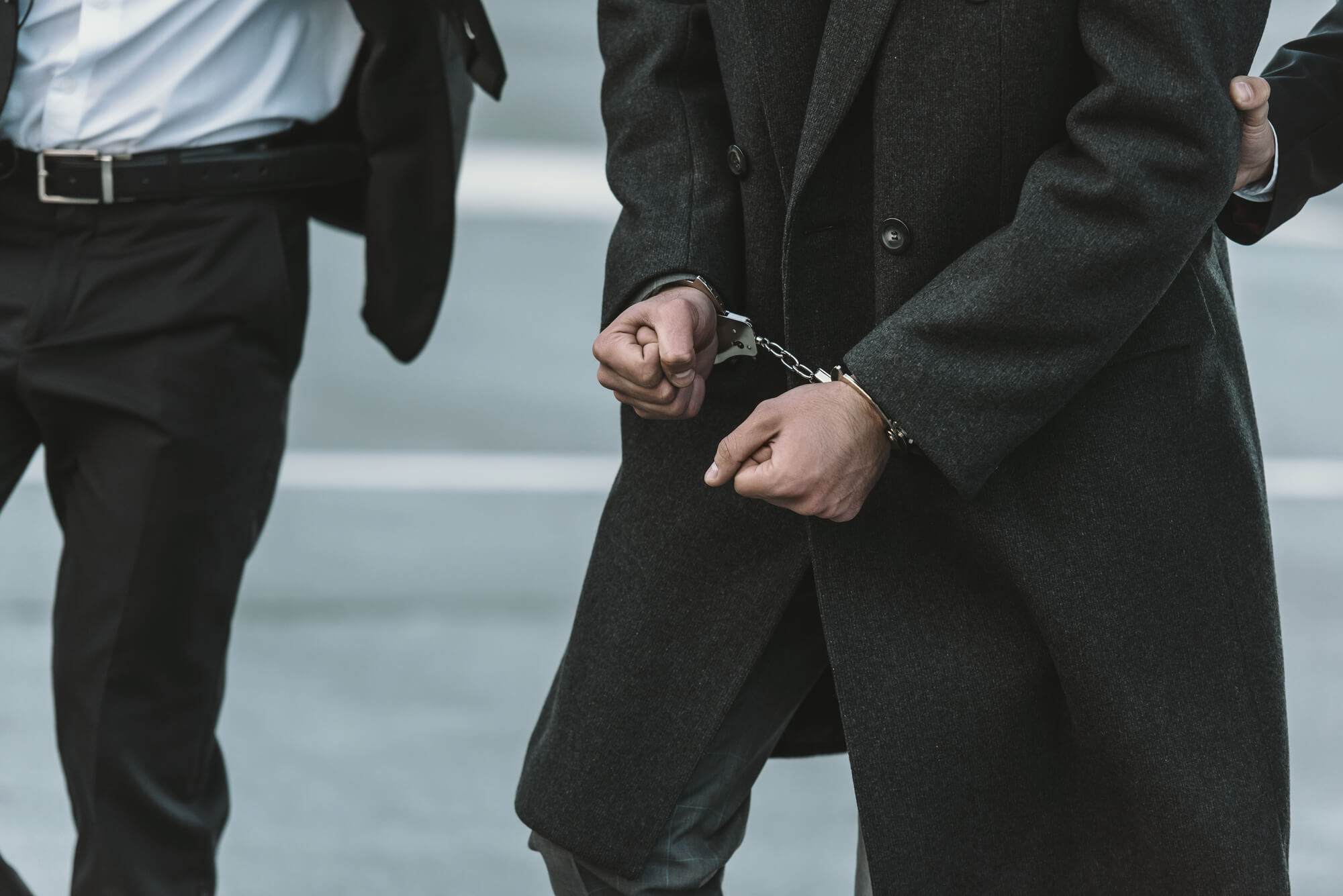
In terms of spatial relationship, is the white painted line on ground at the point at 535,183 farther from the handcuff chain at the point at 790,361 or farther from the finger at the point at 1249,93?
the finger at the point at 1249,93

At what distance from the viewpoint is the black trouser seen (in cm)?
190

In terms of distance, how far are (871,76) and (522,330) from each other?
443 centimetres

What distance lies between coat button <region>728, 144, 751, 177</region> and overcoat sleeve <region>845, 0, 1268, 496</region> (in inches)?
10.3

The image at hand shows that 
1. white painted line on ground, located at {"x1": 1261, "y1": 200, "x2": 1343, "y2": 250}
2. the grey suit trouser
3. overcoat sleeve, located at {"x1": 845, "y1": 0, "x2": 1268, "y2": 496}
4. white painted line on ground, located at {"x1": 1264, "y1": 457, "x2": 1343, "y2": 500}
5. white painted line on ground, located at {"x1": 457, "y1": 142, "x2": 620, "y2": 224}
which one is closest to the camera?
overcoat sleeve, located at {"x1": 845, "y1": 0, "x2": 1268, "y2": 496}

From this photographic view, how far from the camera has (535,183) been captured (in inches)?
279

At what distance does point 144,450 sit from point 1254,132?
52.3 inches

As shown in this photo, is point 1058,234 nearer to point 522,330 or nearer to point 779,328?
point 779,328

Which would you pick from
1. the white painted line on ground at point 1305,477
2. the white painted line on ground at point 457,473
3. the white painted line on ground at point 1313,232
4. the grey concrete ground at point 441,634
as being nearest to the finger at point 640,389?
the grey concrete ground at point 441,634

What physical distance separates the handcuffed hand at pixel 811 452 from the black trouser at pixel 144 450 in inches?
35.7

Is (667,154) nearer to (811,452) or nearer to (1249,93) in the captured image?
(811,452)

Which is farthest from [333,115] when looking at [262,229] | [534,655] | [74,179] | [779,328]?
[534,655]

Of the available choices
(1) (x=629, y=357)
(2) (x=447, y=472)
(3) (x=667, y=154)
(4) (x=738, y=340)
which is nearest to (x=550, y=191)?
(2) (x=447, y=472)

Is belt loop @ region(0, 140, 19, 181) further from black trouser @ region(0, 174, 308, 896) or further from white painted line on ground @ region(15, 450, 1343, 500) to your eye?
white painted line on ground @ region(15, 450, 1343, 500)

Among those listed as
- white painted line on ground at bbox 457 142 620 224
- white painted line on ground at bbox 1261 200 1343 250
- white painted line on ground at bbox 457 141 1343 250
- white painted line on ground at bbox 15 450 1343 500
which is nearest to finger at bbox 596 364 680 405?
white painted line on ground at bbox 15 450 1343 500
